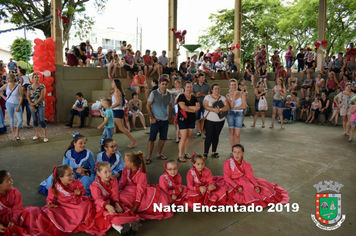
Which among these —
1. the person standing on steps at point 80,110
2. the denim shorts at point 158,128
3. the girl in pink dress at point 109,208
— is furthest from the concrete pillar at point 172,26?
the girl in pink dress at point 109,208

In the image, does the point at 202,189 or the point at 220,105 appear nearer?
the point at 202,189

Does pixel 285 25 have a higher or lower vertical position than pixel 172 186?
higher

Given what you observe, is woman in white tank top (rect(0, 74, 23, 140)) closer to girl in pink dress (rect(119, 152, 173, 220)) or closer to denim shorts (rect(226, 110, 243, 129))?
girl in pink dress (rect(119, 152, 173, 220))

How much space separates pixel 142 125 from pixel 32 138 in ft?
10.9

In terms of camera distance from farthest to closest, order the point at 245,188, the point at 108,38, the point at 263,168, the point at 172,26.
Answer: the point at 108,38 < the point at 172,26 < the point at 263,168 < the point at 245,188

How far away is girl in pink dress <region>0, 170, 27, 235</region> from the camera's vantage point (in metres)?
2.81

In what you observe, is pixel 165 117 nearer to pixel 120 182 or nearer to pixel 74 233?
pixel 120 182

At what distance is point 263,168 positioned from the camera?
526 centimetres

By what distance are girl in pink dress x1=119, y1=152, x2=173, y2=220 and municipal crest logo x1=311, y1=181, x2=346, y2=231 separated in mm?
1659

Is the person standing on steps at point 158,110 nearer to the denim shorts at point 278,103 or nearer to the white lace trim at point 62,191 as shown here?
the white lace trim at point 62,191

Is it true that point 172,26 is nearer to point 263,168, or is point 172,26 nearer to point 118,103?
point 118,103

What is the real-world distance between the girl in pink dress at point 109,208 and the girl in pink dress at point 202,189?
2.66ft

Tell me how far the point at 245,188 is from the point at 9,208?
2.66 metres

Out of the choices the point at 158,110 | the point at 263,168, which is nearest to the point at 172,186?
the point at 158,110
